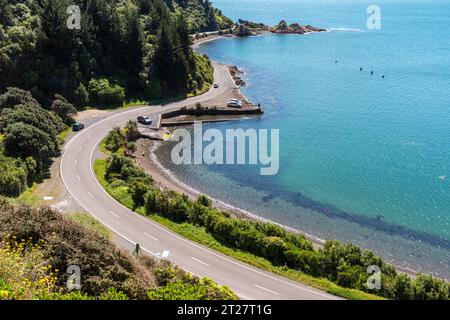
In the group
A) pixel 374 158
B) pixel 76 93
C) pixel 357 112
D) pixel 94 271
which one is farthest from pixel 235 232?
pixel 357 112

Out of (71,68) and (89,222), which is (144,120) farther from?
(89,222)

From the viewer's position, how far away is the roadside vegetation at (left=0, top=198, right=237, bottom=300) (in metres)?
24.1

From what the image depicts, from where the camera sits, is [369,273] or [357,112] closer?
[369,273]

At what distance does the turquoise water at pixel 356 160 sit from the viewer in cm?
5891

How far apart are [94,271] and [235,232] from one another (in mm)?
21844

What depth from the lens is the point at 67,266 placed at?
92.2ft

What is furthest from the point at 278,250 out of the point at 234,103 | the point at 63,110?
the point at 234,103

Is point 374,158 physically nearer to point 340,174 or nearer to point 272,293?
point 340,174

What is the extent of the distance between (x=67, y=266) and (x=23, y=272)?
12.0 feet

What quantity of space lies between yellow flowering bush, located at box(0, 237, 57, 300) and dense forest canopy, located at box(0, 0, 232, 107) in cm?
6480

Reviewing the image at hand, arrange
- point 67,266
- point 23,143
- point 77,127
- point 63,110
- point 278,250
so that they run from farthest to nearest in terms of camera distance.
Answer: point 63,110, point 77,127, point 23,143, point 278,250, point 67,266

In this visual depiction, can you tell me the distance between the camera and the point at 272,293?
3938cm

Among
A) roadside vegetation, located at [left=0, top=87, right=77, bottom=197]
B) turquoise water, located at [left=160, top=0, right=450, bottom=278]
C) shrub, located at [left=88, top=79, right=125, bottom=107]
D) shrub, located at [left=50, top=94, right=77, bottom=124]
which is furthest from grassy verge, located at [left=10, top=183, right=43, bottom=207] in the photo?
shrub, located at [left=88, top=79, right=125, bottom=107]

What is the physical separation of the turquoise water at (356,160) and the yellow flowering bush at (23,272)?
125 feet
